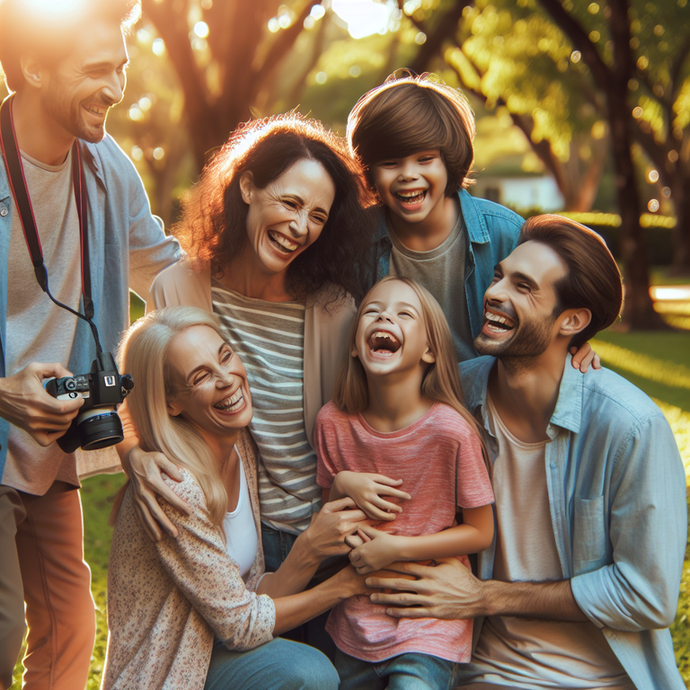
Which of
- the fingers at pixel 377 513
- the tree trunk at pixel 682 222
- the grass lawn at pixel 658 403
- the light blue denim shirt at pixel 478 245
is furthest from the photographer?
the tree trunk at pixel 682 222

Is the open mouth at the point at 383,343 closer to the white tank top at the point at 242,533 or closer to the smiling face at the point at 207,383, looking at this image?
the smiling face at the point at 207,383

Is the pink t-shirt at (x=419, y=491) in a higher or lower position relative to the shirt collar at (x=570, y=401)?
lower

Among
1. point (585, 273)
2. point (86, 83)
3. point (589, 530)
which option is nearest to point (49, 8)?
point (86, 83)

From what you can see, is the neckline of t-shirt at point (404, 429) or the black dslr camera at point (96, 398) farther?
the neckline of t-shirt at point (404, 429)

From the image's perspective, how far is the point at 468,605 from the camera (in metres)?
3.11

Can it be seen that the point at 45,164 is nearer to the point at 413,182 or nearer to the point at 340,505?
the point at 413,182

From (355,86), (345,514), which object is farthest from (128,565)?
(355,86)

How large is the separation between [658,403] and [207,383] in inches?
317

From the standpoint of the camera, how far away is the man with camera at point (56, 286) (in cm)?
289

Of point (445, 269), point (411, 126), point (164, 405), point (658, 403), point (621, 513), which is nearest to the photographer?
point (621, 513)

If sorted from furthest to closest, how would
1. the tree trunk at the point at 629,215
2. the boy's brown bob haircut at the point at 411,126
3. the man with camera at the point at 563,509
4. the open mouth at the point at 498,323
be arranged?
the tree trunk at the point at 629,215, the boy's brown bob haircut at the point at 411,126, the open mouth at the point at 498,323, the man with camera at the point at 563,509

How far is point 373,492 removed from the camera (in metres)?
3.07

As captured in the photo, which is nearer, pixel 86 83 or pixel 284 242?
pixel 86 83

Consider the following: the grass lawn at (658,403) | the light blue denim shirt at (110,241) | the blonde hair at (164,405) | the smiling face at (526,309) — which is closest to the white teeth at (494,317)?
the smiling face at (526,309)
